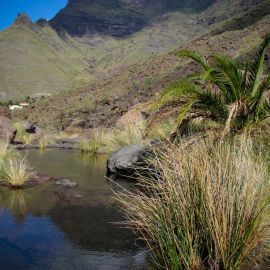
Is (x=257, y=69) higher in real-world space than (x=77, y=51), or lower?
lower

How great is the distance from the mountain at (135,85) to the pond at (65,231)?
75.2ft

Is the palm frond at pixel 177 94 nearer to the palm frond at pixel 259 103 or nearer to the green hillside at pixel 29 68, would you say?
the palm frond at pixel 259 103

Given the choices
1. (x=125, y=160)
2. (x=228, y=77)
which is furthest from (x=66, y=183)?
(x=228, y=77)

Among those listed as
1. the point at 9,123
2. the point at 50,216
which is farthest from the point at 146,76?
the point at 50,216

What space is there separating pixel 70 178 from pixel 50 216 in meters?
4.32

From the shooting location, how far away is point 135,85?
42.6m

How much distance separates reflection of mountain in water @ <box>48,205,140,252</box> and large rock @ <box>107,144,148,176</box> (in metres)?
3.44

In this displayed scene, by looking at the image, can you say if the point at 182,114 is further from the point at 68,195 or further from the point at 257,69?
the point at 68,195

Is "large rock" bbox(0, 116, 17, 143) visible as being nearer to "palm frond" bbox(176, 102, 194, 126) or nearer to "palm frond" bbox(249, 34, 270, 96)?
"palm frond" bbox(176, 102, 194, 126)

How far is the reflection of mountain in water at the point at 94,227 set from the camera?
258 inches

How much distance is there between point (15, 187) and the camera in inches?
416

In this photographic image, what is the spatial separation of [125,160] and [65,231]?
5.48 metres

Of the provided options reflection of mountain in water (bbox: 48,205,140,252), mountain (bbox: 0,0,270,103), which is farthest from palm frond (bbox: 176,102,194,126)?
mountain (bbox: 0,0,270,103)

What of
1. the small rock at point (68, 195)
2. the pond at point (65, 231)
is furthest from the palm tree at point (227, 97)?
the small rock at point (68, 195)
